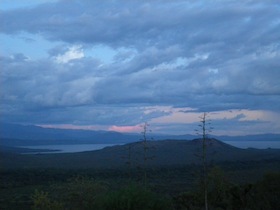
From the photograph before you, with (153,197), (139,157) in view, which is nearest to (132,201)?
(153,197)

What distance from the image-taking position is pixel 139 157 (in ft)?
366

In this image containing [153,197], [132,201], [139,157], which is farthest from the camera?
[139,157]

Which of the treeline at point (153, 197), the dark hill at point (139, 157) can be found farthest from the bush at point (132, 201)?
the dark hill at point (139, 157)

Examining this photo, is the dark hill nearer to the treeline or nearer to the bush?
the treeline

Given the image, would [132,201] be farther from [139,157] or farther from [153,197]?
[139,157]

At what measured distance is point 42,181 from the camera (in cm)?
7181

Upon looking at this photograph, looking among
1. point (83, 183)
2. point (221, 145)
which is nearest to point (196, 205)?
point (83, 183)

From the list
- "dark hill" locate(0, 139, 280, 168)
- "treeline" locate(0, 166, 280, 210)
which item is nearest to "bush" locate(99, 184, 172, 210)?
"treeline" locate(0, 166, 280, 210)

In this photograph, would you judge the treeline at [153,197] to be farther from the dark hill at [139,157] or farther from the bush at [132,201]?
the dark hill at [139,157]

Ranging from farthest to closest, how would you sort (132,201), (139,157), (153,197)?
(139,157) → (153,197) → (132,201)

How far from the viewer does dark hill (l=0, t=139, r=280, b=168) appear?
338 feet

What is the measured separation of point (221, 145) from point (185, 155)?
30.9m

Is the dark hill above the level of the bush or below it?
above

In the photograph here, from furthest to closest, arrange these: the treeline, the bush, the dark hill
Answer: the dark hill, the treeline, the bush
